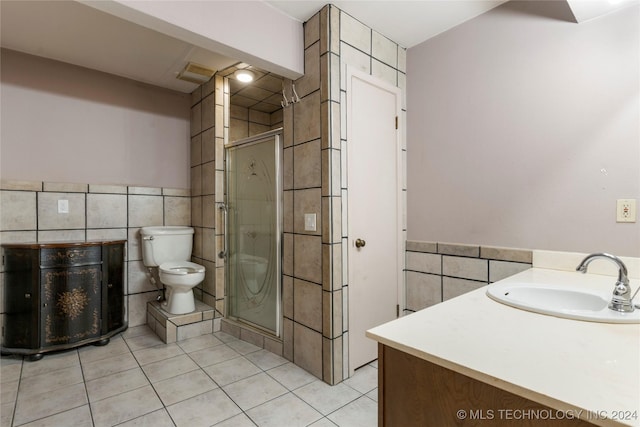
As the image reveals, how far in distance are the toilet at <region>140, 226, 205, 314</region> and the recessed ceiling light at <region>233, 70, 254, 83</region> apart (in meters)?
1.45

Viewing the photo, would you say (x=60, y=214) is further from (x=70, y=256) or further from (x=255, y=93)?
(x=255, y=93)

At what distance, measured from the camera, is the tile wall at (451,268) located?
5.90 ft

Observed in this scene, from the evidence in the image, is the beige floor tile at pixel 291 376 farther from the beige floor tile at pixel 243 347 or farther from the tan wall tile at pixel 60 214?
the tan wall tile at pixel 60 214

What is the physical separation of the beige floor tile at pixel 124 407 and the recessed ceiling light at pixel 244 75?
2.41 m

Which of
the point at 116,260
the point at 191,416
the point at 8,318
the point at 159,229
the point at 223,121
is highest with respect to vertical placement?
the point at 223,121

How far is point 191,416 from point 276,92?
2.80m

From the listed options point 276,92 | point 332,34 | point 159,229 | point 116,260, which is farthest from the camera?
point 276,92

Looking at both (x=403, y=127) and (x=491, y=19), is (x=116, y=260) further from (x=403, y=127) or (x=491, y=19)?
(x=491, y=19)

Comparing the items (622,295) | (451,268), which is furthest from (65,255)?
(622,295)

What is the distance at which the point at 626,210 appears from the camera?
1.43 meters

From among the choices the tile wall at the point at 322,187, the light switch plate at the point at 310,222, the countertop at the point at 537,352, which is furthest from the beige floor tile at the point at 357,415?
the light switch plate at the point at 310,222

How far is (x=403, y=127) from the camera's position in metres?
2.29

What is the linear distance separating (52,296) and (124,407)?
108cm

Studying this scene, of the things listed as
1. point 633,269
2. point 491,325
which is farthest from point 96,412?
point 633,269
